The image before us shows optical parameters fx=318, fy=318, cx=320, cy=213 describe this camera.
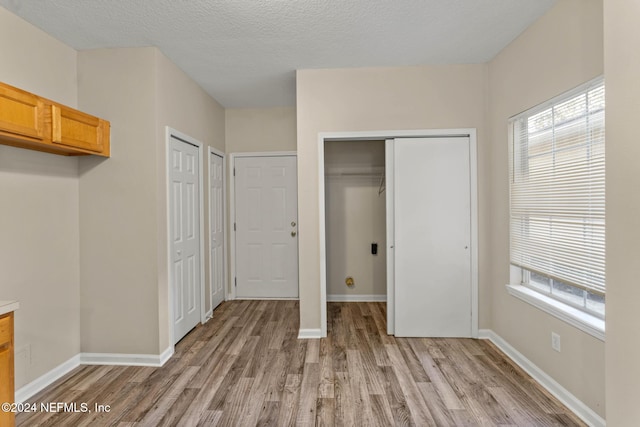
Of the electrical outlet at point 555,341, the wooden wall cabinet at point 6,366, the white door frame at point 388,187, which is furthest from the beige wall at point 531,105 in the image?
the wooden wall cabinet at point 6,366

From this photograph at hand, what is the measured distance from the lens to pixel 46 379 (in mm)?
2350

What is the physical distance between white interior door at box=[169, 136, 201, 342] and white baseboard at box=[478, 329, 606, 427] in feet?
9.83

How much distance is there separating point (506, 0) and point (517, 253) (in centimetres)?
189

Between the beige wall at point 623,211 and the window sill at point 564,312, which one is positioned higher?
the beige wall at point 623,211

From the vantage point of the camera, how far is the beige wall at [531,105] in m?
1.87

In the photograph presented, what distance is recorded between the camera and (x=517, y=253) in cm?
267

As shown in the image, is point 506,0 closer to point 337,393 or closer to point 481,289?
point 481,289

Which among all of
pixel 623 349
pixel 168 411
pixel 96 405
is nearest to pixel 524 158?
pixel 623 349

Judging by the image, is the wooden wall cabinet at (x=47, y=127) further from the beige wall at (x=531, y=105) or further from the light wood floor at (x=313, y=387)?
the beige wall at (x=531, y=105)

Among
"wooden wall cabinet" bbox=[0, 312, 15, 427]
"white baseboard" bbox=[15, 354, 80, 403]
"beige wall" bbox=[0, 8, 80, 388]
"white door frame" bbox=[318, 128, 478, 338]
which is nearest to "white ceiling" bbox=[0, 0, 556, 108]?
"beige wall" bbox=[0, 8, 80, 388]

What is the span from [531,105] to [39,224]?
3.77 metres

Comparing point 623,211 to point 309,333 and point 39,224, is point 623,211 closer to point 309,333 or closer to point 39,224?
point 309,333

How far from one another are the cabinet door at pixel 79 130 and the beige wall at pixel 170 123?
412 millimetres

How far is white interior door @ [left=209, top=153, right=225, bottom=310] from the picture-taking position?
3.93m
